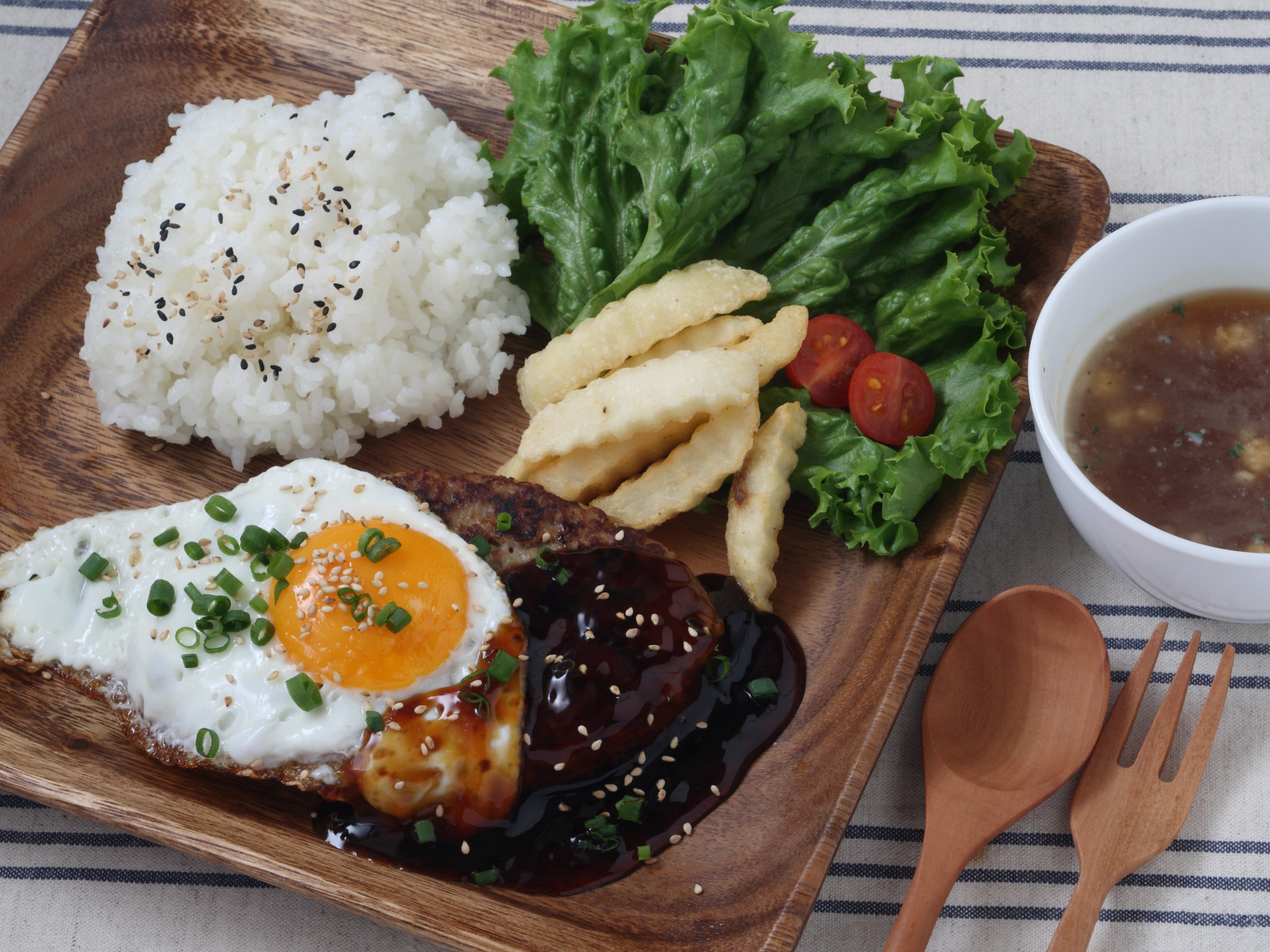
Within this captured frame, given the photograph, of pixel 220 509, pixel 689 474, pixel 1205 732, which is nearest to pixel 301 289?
pixel 220 509

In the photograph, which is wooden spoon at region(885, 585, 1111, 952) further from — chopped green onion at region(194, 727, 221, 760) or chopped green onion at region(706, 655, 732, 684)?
chopped green onion at region(194, 727, 221, 760)

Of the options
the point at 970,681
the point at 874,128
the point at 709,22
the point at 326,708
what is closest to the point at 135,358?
the point at 326,708

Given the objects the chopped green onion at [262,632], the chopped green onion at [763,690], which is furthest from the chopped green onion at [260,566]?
the chopped green onion at [763,690]

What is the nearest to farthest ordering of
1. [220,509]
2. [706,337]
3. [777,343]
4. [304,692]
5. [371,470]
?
[304,692] → [220,509] → [777,343] → [706,337] → [371,470]

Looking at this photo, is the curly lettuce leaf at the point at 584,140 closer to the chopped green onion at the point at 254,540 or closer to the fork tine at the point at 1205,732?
the chopped green onion at the point at 254,540

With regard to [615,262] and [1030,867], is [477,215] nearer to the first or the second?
[615,262]

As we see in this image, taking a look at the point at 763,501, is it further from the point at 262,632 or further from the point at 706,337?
the point at 262,632
